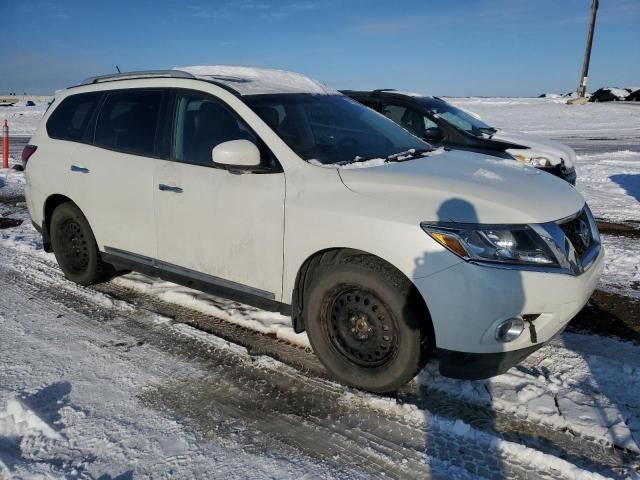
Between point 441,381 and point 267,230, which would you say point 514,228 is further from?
point 267,230

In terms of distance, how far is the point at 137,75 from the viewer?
4.55 meters

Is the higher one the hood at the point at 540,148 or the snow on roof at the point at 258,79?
the snow on roof at the point at 258,79

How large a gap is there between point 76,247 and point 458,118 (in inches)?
221

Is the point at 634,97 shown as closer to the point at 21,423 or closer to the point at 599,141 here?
the point at 599,141

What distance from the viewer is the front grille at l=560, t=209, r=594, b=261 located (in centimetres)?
308

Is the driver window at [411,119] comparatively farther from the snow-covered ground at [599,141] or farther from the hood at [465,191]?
the hood at [465,191]

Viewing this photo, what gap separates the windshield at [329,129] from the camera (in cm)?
367

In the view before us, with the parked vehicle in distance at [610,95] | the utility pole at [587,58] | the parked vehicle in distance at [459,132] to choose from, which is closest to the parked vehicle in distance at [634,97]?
the parked vehicle in distance at [610,95]

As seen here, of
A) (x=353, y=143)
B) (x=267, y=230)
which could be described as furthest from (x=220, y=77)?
(x=267, y=230)

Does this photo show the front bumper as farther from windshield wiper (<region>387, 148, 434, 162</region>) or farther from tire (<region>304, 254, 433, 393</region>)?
windshield wiper (<region>387, 148, 434, 162</region>)

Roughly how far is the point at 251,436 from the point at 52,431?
1.03 m

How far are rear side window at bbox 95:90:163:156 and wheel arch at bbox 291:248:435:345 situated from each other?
65.3 inches

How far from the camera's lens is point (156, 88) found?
432 centimetres

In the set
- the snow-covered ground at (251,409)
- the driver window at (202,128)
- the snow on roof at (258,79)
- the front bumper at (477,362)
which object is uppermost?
the snow on roof at (258,79)
